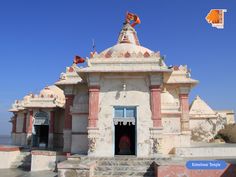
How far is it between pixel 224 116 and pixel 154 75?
19.5 m

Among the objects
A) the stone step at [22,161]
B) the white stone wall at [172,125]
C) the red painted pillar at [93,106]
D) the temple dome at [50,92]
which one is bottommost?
the stone step at [22,161]

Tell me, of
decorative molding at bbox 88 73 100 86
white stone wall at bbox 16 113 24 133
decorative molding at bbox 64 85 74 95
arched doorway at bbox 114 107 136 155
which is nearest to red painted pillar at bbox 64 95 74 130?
decorative molding at bbox 64 85 74 95

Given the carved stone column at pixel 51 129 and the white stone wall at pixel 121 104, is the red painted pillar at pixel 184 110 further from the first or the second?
the carved stone column at pixel 51 129

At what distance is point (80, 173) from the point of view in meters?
12.0

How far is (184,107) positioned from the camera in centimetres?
1997

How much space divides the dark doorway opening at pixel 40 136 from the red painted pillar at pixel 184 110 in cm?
1229

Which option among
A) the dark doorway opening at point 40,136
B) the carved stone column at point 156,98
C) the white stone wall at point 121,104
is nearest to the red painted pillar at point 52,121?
the dark doorway opening at point 40,136

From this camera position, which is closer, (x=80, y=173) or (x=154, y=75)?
(x=80, y=173)

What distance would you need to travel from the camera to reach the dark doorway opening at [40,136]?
24.5 meters

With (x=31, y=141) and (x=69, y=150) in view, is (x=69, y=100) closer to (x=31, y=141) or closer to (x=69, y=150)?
(x=69, y=150)

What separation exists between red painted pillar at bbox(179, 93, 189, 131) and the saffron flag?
19.4 feet

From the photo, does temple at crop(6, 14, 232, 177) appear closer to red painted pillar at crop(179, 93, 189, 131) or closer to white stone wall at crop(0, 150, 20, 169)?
red painted pillar at crop(179, 93, 189, 131)

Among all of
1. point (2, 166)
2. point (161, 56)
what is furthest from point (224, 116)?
point (2, 166)

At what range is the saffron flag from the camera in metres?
16.1
